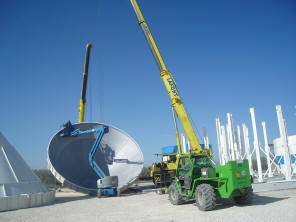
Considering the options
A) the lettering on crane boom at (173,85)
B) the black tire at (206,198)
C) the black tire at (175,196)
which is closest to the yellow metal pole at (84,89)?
the lettering on crane boom at (173,85)

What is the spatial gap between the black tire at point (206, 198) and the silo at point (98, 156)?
1058 centimetres

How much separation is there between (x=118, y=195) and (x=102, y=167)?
4.87m

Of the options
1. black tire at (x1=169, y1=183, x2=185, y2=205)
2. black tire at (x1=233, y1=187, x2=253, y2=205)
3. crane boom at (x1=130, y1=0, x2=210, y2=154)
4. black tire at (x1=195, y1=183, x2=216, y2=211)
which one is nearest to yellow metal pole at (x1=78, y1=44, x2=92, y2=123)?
crane boom at (x1=130, y1=0, x2=210, y2=154)

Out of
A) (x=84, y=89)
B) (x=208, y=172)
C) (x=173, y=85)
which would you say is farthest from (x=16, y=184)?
(x=84, y=89)

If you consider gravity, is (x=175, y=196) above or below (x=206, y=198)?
below

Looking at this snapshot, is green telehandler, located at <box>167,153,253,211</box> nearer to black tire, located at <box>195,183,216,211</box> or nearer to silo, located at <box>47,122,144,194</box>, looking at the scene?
black tire, located at <box>195,183,216,211</box>

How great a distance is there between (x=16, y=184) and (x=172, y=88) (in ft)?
39.9

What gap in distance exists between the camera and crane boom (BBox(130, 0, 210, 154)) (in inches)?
698

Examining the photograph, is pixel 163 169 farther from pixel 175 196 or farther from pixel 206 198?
pixel 206 198

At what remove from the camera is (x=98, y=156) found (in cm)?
2317

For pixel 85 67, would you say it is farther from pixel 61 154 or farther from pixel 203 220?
pixel 203 220

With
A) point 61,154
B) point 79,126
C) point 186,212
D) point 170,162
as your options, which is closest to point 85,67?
point 79,126

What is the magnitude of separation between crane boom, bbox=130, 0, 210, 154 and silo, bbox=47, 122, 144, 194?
506 centimetres

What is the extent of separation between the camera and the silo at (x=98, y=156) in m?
20.8
